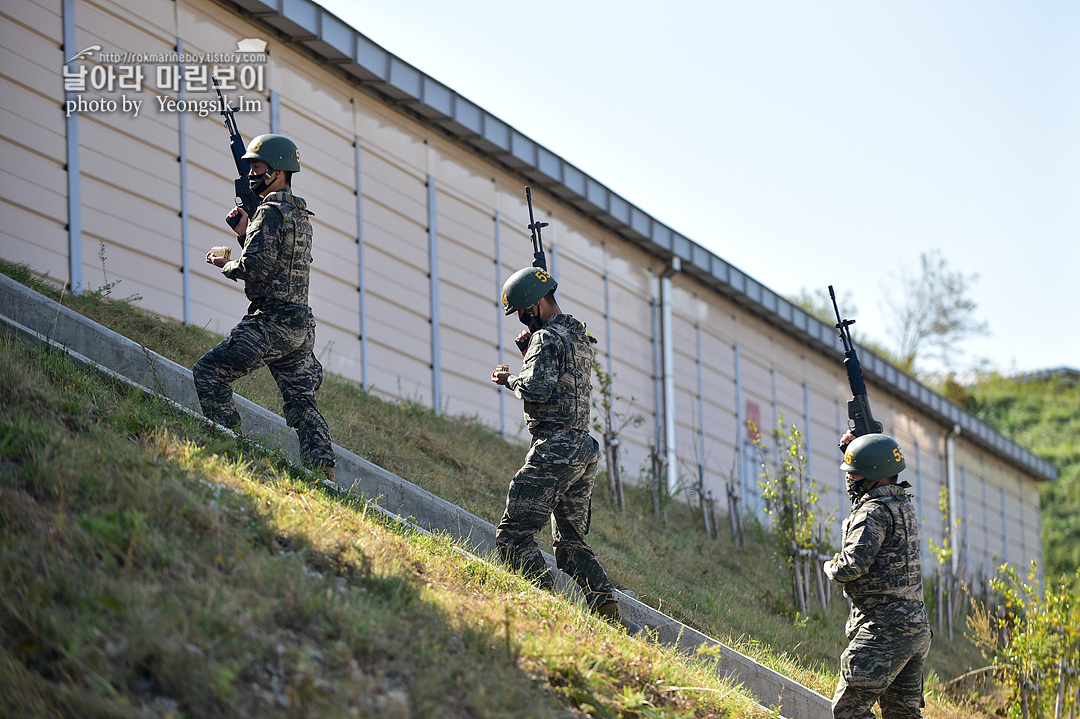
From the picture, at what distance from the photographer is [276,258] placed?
23.6 ft

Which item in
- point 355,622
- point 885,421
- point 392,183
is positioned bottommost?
point 355,622

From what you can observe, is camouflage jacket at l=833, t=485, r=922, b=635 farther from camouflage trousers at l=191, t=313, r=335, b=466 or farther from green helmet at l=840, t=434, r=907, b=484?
camouflage trousers at l=191, t=313, r=335, b=466

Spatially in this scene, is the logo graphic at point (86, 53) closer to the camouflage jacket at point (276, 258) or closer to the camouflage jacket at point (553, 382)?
the camouflage jacket at point (276, 258)

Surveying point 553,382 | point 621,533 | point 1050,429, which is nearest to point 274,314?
point 553,382

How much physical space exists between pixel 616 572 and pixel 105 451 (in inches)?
193

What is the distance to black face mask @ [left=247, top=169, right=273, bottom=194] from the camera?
7434 mm

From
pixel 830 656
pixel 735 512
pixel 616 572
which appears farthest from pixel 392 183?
pixel 830 656

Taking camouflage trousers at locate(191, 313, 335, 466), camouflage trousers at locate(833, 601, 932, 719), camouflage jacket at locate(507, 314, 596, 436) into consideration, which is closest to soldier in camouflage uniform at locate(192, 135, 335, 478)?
camouflage trousers at locate(191, 313, 335, 466)

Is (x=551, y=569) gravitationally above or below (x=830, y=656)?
above

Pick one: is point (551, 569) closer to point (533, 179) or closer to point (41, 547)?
point (41, 547)

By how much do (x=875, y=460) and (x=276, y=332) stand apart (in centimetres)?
410

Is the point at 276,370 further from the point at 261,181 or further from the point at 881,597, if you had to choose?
the point at 881,597

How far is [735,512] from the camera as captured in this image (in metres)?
14.6

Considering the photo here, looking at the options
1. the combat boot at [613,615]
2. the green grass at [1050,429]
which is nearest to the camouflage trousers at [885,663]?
the combat boot at [613,615]
